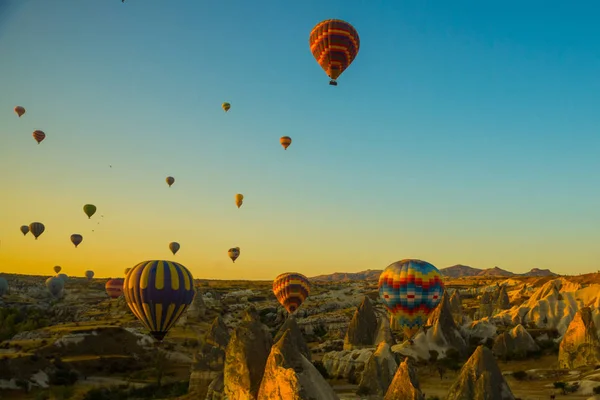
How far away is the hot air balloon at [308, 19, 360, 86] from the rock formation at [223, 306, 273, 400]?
29143 millimetres

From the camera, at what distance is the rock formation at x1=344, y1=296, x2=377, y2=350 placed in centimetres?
6028

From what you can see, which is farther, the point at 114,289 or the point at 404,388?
the point at 114,289

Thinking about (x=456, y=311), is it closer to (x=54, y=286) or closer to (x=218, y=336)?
(x=218, y=336)

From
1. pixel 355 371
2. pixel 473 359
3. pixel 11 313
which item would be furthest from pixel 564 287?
pixel 11 313

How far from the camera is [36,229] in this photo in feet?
317

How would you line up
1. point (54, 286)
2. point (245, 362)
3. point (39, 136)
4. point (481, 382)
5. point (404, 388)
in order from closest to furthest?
1. point (404, 388)
2. point (245, 362)
3. point (481, 382)
4. point (39, 136)
5. point (54, 286)

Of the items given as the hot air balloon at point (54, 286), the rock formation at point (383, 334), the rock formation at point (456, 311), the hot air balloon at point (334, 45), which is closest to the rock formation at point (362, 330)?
the rock formation at point (383, 334)

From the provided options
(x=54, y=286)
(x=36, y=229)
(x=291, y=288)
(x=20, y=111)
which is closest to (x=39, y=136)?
(x=20, y=111)

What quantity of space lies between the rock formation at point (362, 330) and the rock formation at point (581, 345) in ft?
67.3

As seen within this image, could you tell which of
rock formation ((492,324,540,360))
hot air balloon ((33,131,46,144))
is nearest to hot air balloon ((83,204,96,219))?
hot air balloon ((33,131,46,144))

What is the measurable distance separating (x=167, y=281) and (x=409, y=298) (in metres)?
27.0

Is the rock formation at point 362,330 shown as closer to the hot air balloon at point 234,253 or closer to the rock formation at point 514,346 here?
the rock formation at point 514,346

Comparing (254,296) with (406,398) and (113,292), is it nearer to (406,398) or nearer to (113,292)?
(113,292)

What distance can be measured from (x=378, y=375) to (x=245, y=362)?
13703 mm
